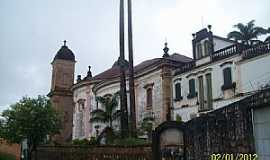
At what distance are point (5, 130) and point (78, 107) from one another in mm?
15982

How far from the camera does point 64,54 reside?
176 feet

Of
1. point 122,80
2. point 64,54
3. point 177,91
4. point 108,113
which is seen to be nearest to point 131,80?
point 122,80

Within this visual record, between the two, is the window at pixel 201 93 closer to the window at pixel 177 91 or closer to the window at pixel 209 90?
the window at pixel 209 90

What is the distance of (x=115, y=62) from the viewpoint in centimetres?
5294

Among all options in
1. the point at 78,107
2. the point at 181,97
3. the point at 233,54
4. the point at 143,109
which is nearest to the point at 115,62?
the point at 78,107

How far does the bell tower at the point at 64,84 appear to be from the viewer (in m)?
51.2

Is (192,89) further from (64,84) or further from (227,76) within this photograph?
(64,84)

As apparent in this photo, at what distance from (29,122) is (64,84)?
25.4 metres

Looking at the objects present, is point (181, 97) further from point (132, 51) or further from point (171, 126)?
point (171, 126)

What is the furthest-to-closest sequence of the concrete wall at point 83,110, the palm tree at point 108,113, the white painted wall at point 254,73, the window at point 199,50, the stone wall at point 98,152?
the concrete wall at point 83,110 → the palm tree at point 108,113 → the window at point 199,50 → the white painted wall at point 254,73 → the stone wall at point 98,152

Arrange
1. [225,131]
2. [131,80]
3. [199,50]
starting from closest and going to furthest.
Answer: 1. [225,131]
2. [131,80]
3. [199,50]

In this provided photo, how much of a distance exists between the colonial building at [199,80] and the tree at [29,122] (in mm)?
7454

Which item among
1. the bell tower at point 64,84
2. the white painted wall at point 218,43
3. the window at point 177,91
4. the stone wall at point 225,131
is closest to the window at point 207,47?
A: the white painted wall at point 218,43

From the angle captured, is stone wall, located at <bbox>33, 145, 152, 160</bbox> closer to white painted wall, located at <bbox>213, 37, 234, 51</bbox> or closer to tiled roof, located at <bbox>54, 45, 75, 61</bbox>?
white painted wall, located at <bbox>213, 37, 234, 51</bbox>
